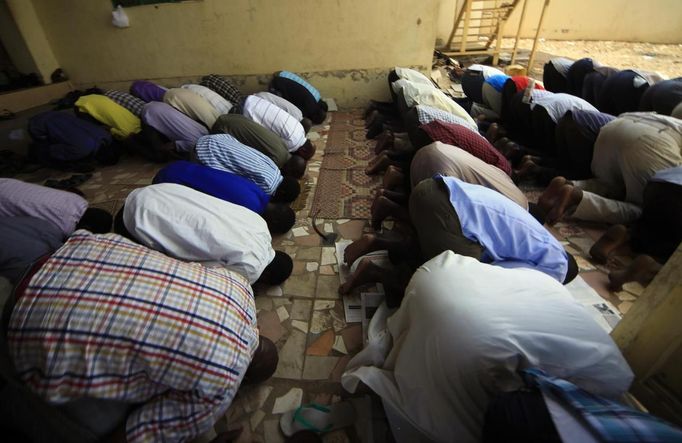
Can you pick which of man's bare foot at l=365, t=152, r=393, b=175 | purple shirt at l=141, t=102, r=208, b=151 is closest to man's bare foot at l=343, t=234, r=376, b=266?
man's bare foot at l=365, t=152, r=393, b=175

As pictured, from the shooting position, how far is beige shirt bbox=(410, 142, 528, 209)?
1789 millimetres

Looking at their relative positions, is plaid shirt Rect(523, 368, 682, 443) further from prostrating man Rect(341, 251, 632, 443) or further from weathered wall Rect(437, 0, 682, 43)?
weathered wall Rect(437, 0, 682, 43)

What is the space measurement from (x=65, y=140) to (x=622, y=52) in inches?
442

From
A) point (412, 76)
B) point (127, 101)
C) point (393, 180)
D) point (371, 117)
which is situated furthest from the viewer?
point (371, 117)

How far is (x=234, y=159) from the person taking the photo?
219 centimetres

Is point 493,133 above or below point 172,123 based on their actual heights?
below

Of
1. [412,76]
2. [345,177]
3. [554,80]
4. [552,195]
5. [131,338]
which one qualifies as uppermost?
[131,338]

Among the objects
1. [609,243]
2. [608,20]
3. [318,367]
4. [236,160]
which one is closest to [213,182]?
[236,160]

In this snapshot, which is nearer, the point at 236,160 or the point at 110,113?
the point at 236,160

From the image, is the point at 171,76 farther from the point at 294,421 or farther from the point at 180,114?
the point at 294,421

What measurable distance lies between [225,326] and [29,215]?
1.57m

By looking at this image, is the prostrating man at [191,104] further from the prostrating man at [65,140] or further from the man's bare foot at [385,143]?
the man's bare foot at [385,143]

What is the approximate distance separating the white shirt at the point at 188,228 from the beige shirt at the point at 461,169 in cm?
109

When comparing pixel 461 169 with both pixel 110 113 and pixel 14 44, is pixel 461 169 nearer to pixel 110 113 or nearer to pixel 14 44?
pixel 110 113
